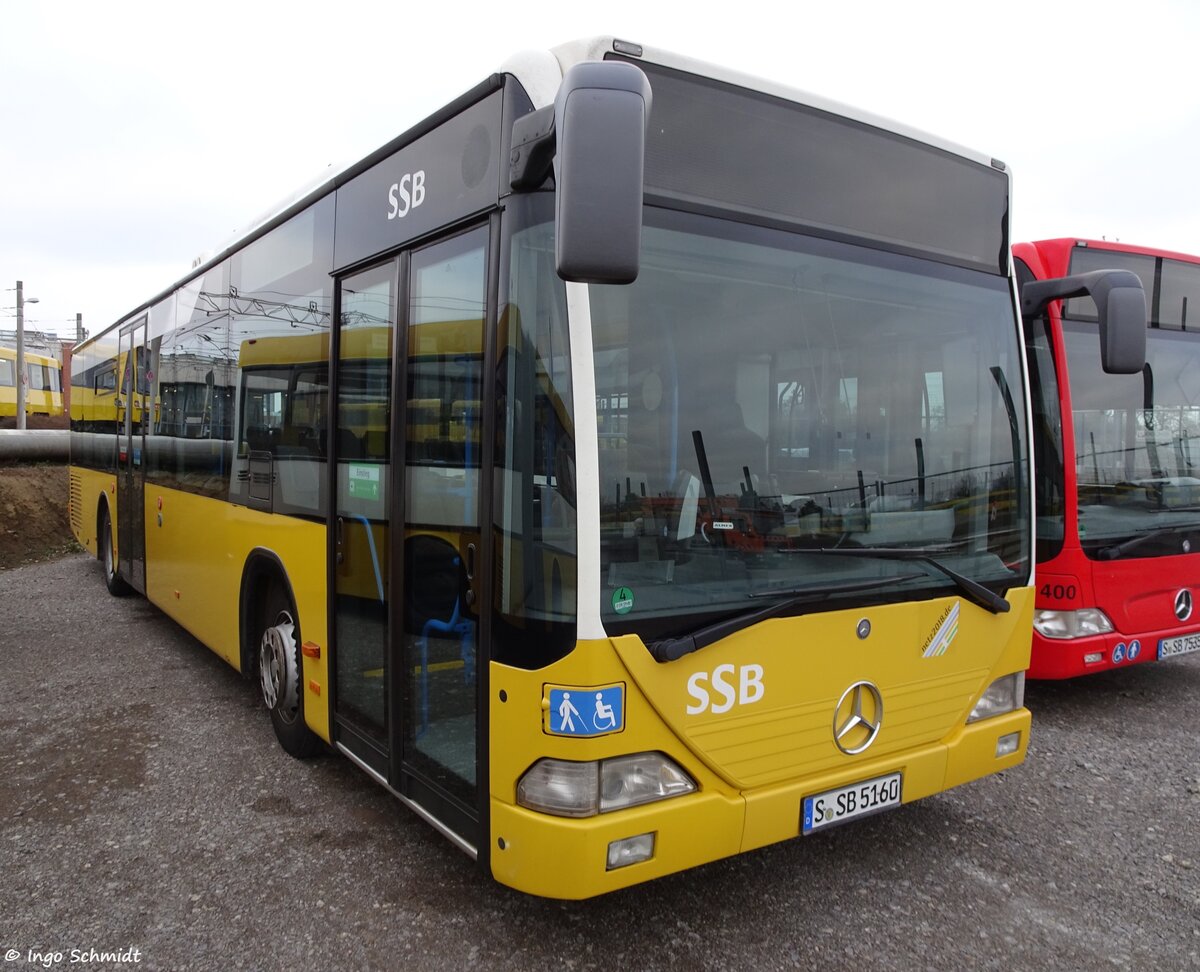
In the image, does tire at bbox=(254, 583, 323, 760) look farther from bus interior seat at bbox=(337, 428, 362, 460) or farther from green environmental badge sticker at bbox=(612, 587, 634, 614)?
green environmental badge sticker at bbox=(612, 587, 634, 614)

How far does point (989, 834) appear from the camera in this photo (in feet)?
12.9

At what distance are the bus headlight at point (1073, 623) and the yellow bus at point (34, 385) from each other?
33.7 meters

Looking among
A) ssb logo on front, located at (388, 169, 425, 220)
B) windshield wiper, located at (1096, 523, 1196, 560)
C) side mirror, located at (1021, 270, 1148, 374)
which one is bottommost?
windshield wiper, located at (1096, 523, 1196, 560)

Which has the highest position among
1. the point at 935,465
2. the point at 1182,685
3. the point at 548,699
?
the point at 935,465

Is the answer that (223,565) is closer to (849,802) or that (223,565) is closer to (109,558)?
(849,802)

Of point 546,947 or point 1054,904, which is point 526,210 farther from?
point 1054,904

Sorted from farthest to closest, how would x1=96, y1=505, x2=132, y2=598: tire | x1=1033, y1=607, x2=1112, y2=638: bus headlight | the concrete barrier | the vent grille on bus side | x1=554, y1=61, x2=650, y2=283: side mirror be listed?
1. the concrete barrier
2. the vent grille on bus side
3. x1=96, y1=505, x2=132, y2=598: tire
4. x1=1033, y1=607, x2=1112, y2=638: bus headlight
5. x1=554, y1=61, x2=650, y2=283: side mirror

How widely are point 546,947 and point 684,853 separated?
0.68 metres

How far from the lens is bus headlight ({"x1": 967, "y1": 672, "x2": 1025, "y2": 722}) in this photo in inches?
139

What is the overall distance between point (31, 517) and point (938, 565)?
1542cm

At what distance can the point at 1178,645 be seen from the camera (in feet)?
18.9

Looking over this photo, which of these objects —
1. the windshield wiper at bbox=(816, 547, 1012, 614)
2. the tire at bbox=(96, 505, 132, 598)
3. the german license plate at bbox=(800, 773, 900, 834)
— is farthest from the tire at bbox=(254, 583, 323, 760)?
the tire at bbox=(96, 505, 132, 598)

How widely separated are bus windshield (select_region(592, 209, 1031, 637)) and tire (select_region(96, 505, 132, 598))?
324 inches

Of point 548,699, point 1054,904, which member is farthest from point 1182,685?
point 548,699
